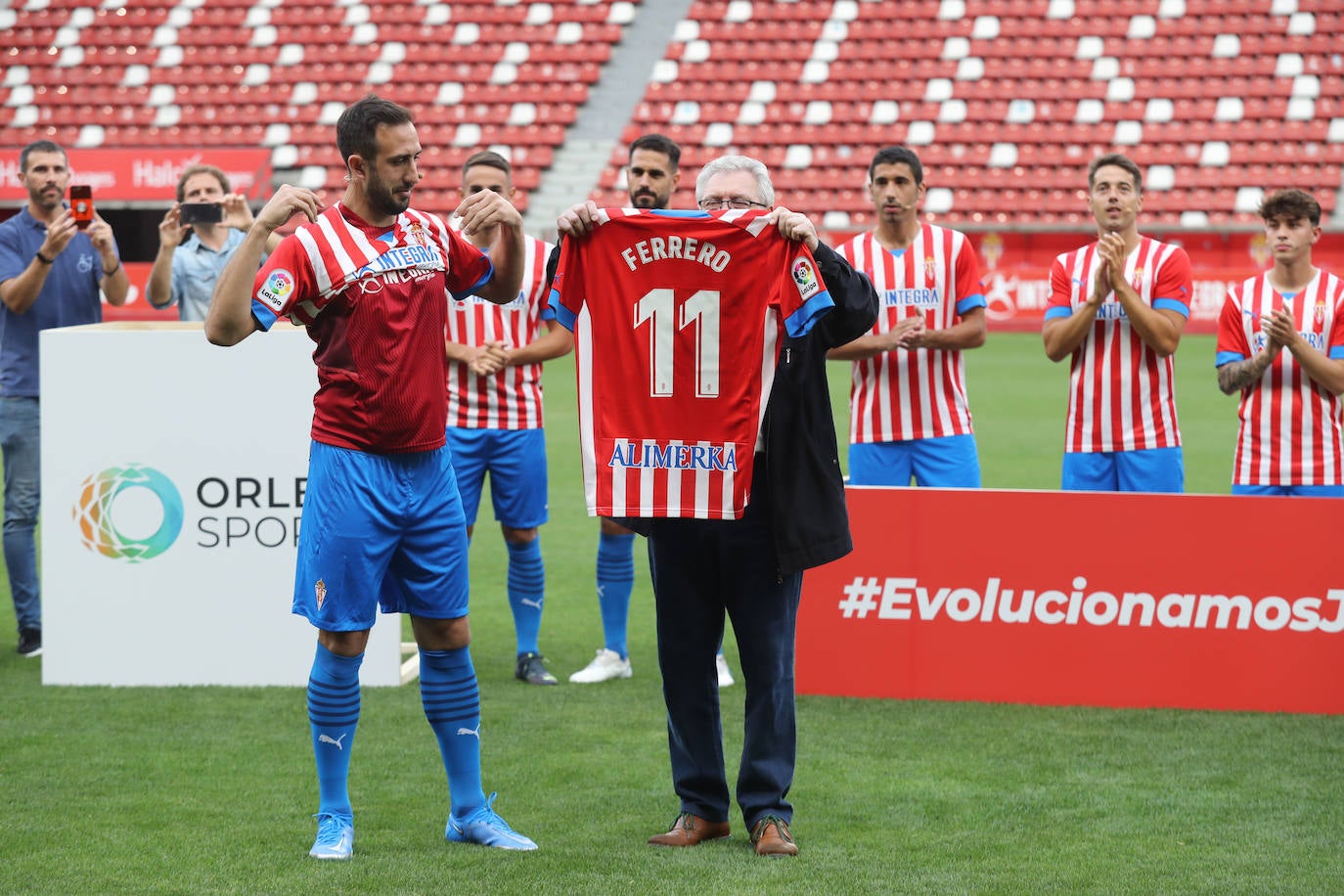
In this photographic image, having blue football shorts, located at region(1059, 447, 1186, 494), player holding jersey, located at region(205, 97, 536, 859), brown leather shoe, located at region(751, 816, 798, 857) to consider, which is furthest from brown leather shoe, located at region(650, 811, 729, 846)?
blue football shorts, located at region(1059, 447, 1186, 494)

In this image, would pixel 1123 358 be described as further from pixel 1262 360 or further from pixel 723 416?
pixel 723 416

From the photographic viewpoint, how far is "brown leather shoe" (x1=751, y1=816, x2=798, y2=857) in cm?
381

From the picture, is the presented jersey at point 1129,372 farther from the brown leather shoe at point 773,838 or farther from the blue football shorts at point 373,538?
the blue football shorts at point 373,538

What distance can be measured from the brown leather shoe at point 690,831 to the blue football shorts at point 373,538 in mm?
788

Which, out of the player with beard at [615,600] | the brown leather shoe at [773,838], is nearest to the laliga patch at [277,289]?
the brown leather shoe at [773,838]

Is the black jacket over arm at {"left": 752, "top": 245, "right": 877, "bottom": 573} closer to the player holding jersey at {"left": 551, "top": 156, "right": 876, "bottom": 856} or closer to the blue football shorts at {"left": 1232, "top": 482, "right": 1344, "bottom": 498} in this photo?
the player holding jersey at {"left": 551, "top": 156, "right": 876, "bottom": 856}

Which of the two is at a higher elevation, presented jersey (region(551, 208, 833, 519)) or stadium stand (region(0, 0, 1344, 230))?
stadium stand (region(0, 0, 1344, 230))

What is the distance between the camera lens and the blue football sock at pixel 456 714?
3.95 meters

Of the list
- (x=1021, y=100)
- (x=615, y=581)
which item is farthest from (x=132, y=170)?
(x=615, y=581)

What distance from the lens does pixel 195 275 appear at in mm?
6574

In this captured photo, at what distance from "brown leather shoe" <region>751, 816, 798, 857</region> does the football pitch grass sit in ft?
0.17

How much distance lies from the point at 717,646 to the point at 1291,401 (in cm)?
265

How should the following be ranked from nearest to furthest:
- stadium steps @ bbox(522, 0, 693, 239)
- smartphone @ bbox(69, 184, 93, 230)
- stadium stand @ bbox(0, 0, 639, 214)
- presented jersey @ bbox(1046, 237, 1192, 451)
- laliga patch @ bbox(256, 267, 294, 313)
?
laliga patch @ bbox(256, 267, 294, 313) < presented jersey @ bbox(1046, 237, 1192, 451) < smartphone @ bbox(69, 184, 93, 230) < stadium steps @ bbox(522, 0, 693, 239) < stadium stand @ bbox(0, 0, 639, 214)

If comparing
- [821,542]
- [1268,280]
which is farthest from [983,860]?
[1268,280]
